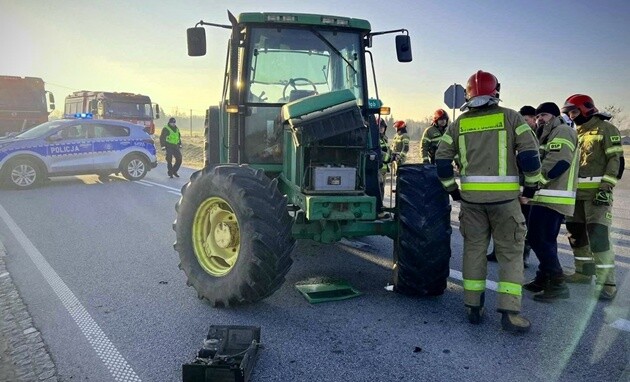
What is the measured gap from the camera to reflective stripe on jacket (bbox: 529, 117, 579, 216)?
445 centimetres

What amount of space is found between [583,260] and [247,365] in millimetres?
3952

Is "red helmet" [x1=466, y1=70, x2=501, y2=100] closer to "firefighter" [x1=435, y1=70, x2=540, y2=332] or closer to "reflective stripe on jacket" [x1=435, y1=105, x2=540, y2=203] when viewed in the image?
"firefighter" [x1=435, y1=70, x2=540, y2=332]

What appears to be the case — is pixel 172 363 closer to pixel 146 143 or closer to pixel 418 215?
pixel 418 215

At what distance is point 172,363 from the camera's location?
11.1 feet

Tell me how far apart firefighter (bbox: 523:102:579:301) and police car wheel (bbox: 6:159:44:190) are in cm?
1162

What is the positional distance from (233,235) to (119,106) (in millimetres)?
18566

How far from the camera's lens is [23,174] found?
39.3 feet

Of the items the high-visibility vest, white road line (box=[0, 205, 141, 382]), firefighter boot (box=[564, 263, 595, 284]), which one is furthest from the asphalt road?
the high-visibility vest

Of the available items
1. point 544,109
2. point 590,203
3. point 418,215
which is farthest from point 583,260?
point 418,215

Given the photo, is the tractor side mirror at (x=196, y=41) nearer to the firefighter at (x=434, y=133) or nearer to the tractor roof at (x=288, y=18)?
the tractor roof at (x=288, y=18)

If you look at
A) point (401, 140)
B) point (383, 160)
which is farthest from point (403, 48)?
point (401, 140)

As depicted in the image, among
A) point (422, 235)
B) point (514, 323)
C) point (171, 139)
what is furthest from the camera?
point (171, 139)

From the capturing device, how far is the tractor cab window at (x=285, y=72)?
17.4 feet

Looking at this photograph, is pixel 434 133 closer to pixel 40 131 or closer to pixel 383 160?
pixel 383 160
